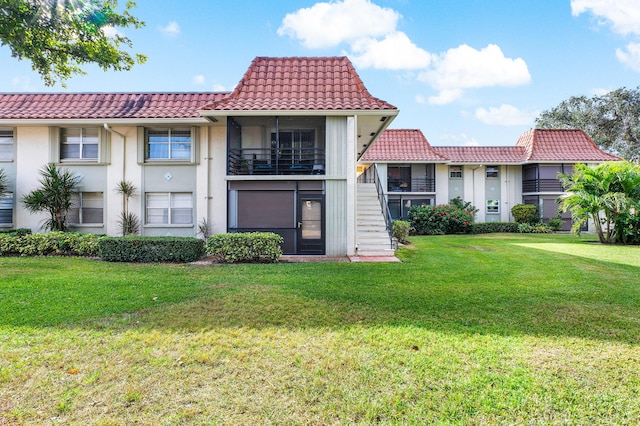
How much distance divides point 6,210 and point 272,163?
10.4m

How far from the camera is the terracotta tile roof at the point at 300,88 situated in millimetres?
12047

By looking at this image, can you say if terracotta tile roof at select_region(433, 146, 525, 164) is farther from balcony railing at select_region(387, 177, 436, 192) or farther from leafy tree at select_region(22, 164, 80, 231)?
leafy tree at select_region(22, 164, 80, 231)

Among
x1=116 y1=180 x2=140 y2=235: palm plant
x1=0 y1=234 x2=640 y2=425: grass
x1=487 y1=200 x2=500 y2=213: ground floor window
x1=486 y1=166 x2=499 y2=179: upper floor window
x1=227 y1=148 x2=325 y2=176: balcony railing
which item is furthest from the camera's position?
x1=486 y1=166 x2=499 y2=179: upper floor window

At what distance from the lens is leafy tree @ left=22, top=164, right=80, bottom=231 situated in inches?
505

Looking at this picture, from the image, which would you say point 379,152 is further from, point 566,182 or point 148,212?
point 148,212

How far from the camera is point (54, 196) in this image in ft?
42.3

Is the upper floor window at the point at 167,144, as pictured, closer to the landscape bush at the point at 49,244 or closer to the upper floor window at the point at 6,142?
the landscape bush at the point at 49,244

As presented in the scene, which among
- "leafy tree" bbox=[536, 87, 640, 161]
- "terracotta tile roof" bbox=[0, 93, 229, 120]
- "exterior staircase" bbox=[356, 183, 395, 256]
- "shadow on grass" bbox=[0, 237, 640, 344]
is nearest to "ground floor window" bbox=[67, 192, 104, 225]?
"terracotta tile roof" bbox=[0, 93, 229, 120]

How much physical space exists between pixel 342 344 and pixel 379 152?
23.9 meters

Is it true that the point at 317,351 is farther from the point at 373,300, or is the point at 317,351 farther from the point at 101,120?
the point at 101,120

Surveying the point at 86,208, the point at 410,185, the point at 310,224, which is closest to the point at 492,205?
the point at 410,185

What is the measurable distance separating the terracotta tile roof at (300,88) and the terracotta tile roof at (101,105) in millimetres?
1808

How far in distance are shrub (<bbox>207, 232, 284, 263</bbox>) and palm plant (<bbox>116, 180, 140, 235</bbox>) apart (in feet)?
15.5

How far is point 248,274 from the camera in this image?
28.5 feet
